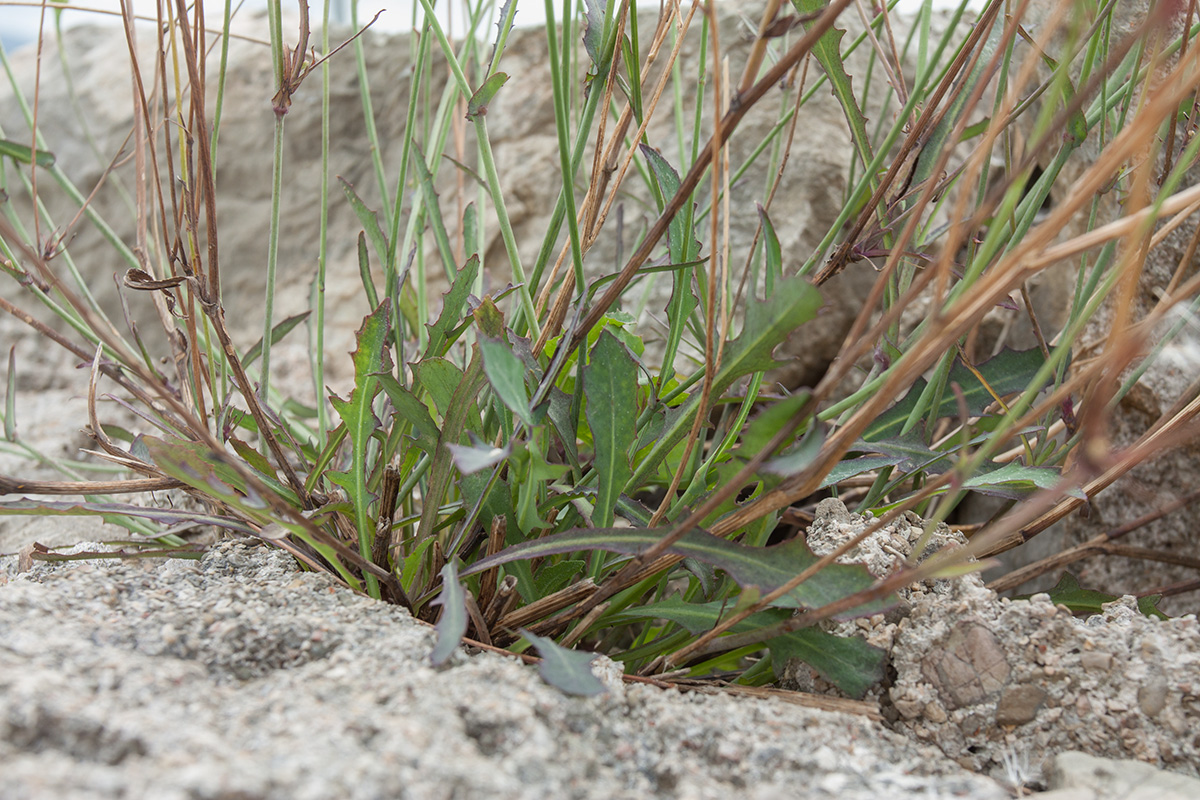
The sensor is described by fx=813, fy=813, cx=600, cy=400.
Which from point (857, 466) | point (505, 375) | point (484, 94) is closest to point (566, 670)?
point (505, 375)

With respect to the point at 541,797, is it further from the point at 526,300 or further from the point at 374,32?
the point at 374,32

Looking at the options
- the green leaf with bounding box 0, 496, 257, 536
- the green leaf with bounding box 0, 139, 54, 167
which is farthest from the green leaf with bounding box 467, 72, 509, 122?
the green leaf with bounding box 0, 139, 54, 167

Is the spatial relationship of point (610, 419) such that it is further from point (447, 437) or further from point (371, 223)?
point (371, 223)

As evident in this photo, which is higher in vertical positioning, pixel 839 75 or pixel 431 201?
pixel 839 75

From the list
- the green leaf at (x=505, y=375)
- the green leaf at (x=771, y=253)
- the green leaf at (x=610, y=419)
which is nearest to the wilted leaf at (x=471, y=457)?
the green leaf at (x=505, y=375)

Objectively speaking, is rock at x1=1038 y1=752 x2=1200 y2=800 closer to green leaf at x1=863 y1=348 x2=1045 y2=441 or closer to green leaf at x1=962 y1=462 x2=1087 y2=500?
green leaf at x1=962 y1=462 x2=1087 y2=500

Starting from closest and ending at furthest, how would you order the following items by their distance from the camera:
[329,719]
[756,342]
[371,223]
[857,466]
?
[329,719] < [756,342] < [857,466] < [371,223]

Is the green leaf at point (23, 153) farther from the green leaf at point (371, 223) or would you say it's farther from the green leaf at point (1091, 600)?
the green leaf at point (1091, 600)
